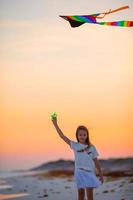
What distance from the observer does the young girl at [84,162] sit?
242 centimetres

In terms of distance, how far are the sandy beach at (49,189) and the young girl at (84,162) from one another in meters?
0.19

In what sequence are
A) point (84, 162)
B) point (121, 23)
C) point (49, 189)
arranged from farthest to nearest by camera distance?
point (121, 23) → point (49, 189) → point (84, 162)

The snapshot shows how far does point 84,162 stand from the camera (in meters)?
2.43

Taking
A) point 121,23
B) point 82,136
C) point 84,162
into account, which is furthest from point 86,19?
point 84,162

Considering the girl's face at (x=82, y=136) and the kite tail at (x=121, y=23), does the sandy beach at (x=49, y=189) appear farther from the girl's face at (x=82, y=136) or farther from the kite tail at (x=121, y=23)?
the kite tail at (x=121, y=23)

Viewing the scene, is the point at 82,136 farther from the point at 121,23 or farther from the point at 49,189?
the point at 121,23

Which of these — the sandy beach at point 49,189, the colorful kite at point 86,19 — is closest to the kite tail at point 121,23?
the colorful kite at point 86,19

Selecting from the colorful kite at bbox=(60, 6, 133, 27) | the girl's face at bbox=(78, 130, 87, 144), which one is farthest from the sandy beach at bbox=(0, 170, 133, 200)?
the colorful kite at bbox=(60, 6, 133, 27)

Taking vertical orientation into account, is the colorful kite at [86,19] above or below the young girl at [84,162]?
above

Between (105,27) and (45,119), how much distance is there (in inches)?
25.4

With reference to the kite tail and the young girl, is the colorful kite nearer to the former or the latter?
the kite tail

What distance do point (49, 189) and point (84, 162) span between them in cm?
32

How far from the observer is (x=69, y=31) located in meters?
2.66

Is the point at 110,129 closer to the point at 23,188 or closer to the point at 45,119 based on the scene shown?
the point at 45,119
